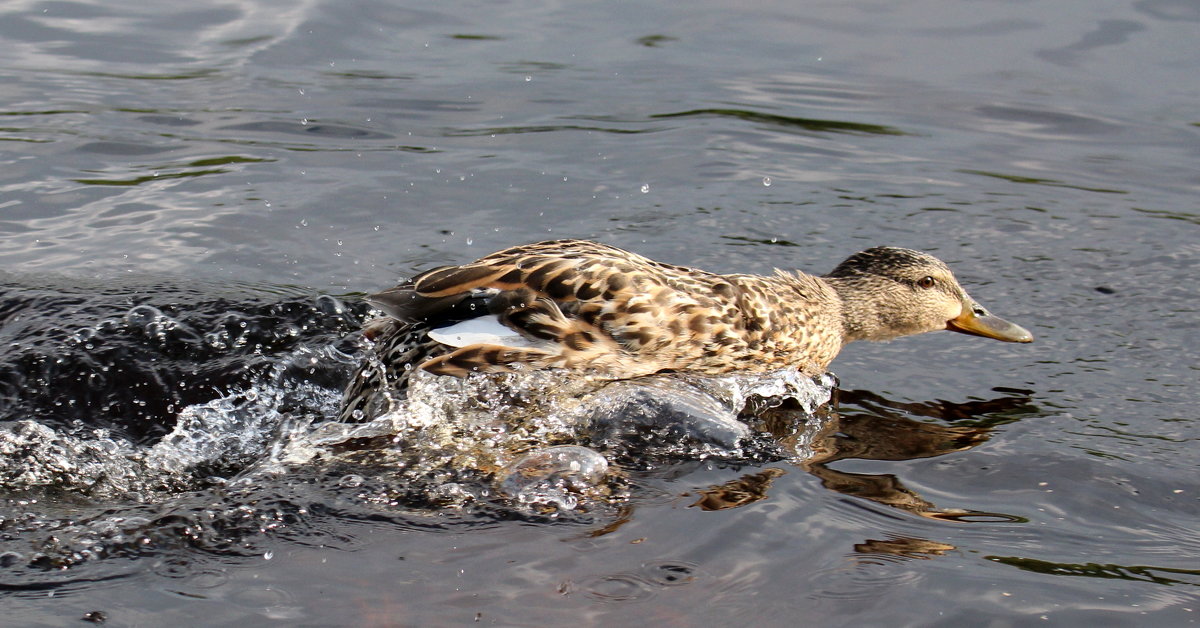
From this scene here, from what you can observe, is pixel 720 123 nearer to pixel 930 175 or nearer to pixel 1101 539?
pixel 930 175

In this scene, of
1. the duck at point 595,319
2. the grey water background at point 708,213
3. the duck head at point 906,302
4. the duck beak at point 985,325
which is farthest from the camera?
the duck head at point 906,302

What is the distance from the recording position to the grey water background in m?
4.17

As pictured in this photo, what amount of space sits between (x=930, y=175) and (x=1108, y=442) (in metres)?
3.78

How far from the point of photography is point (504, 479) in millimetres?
4895

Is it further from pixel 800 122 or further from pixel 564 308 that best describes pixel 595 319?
pixel 800 122

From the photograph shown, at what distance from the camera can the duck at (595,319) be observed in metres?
5.41

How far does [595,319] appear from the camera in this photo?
553 cm

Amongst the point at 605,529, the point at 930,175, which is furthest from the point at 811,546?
the point at 930,175

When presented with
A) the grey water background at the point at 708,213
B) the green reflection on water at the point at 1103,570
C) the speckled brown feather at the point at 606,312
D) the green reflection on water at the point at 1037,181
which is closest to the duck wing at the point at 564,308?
the speckled brown feather at the point at 606,312

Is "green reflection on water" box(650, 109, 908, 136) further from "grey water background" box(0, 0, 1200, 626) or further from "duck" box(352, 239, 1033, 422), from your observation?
"duck" box(352, 239, 1033, 422)

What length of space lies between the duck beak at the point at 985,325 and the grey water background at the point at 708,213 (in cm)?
14

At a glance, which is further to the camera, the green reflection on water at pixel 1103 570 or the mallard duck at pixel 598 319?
the mallard duck at pixel 598 319

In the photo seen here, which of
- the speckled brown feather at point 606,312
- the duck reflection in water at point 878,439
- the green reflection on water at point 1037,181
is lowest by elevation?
the duck reflection in water at point 878,439

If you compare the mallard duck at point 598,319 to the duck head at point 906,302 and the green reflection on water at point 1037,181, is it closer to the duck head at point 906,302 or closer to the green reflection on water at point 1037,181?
the duck head at point 906,302
